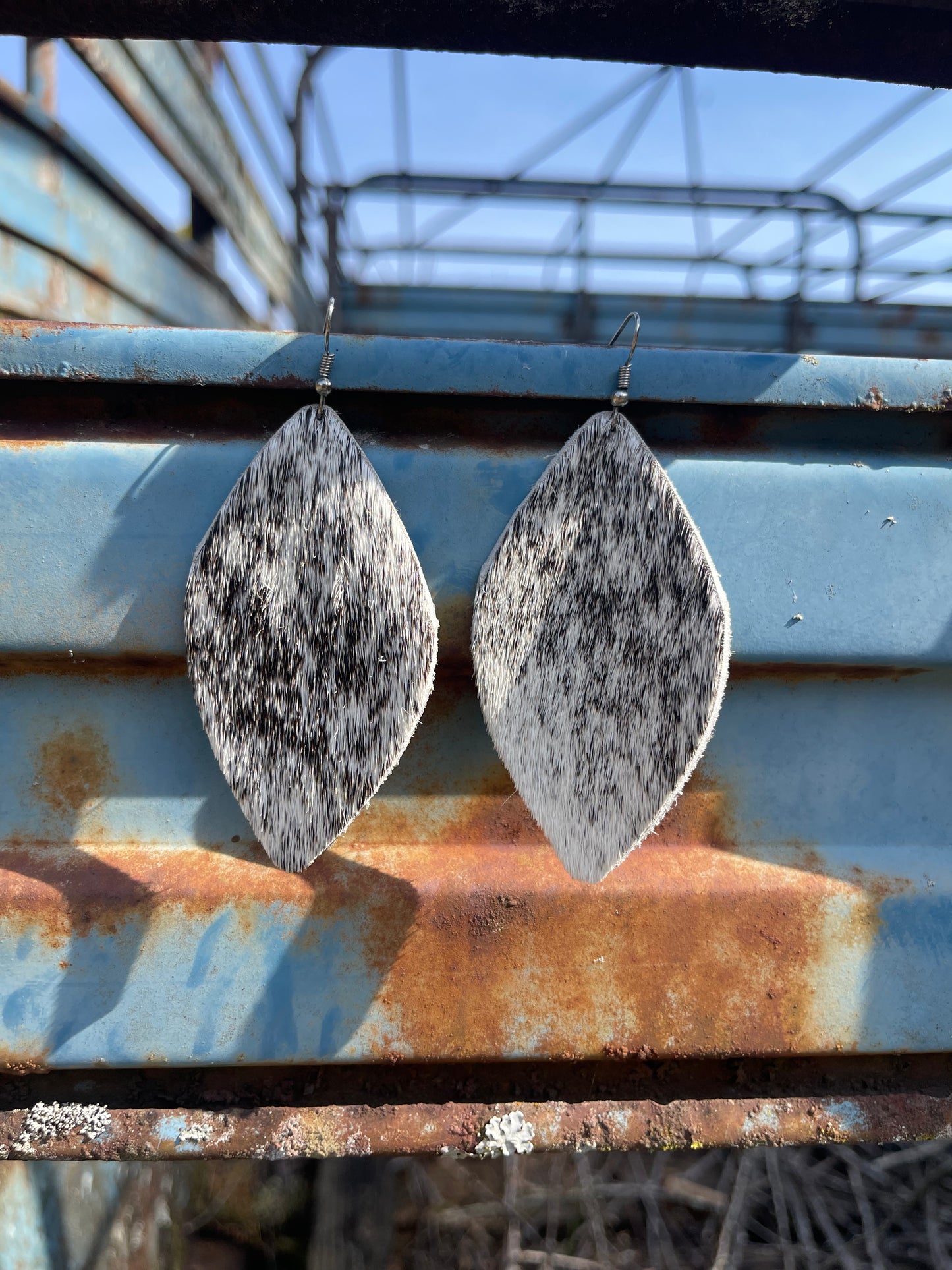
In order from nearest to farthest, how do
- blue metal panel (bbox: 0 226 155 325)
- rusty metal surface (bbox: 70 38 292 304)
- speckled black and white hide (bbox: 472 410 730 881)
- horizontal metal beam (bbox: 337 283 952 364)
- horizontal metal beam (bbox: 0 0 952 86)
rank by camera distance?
1. horizontal metal beam (bbox: 0 0 952 86)
2. speckled black and white hide (bbox: 472 410 730 881)
3. blue metal panel (bbox: 0 226 155 325)
4. rusty metal surface (bbox: 70 38 292 304)
5. horizontal metal beam (bbox: 337 283 952 364)

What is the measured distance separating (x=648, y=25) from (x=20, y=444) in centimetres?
73

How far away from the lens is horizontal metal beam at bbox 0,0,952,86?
600mm

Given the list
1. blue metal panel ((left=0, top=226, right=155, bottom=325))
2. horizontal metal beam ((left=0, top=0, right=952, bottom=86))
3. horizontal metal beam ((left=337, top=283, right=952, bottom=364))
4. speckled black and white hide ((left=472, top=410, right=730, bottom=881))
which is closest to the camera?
horizontal metal beam ((left=0, top=0, right=952, bottom=86))

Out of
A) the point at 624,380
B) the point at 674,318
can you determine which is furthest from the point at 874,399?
the point at 674,318

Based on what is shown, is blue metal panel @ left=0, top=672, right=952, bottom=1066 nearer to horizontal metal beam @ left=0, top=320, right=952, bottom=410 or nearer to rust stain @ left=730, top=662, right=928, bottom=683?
rust stain @ left=730, top=662, right=928, bottom=683

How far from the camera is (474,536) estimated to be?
0.78 meters

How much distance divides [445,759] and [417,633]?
0.60ft

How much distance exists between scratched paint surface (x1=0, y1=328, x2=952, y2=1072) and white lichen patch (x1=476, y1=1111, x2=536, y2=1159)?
0.23 feet

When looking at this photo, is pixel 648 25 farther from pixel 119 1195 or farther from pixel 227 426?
pixel 119 1195

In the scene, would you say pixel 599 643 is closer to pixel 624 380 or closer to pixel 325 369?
pixel 624 380

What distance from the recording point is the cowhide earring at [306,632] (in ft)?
2.43

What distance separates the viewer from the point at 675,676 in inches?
28.8

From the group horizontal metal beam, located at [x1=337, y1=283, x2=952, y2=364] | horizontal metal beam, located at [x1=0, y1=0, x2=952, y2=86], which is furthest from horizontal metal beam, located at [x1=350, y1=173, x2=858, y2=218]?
horizontal metal beam, located at [x1=0, y1=0, x2=952, y2=86]

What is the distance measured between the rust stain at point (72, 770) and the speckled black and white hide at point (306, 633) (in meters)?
0.15
